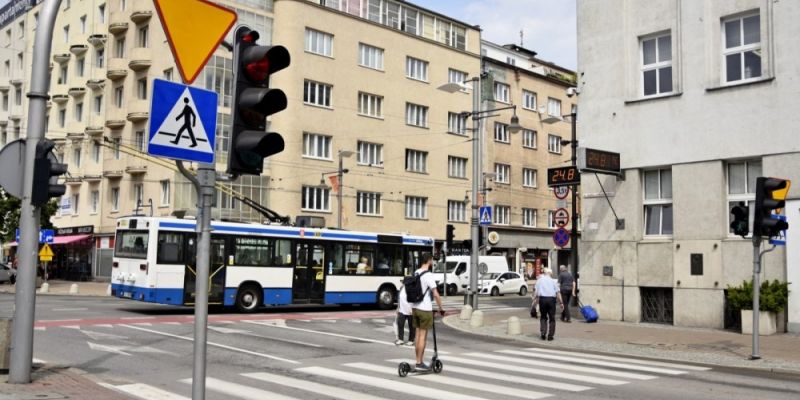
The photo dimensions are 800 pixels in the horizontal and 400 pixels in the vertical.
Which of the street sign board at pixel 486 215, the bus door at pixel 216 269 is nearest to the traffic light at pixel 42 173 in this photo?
the bus door at pixel 216 269

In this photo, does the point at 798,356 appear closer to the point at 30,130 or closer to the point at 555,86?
the point at 30,130

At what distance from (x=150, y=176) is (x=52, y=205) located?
5.48 meters

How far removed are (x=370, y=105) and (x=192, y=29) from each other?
44.3 m

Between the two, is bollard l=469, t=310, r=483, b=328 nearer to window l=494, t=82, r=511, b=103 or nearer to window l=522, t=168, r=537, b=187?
window l=494, t=82, r=511, b=103

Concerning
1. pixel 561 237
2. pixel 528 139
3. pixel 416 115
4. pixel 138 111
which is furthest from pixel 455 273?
pixel 528 139

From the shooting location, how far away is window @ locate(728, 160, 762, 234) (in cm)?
1958

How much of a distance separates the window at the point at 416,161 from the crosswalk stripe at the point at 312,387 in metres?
40.9

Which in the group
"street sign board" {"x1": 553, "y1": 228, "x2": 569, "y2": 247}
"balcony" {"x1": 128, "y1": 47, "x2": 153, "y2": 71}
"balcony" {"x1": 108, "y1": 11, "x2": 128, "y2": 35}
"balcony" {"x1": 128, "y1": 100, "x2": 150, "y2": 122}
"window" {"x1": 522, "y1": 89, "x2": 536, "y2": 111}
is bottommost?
"street sign board" {"x1": 553, "y1": 228, "x2": 569, "y2": 247}

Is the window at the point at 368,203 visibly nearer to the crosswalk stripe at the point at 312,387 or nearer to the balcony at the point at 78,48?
Answer: the balcony at the point at 78,48

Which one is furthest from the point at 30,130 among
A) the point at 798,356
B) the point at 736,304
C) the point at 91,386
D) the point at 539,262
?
the point at 539,262

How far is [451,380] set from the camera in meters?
11.5

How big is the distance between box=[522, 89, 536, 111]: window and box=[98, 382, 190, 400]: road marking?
53493 millimetres

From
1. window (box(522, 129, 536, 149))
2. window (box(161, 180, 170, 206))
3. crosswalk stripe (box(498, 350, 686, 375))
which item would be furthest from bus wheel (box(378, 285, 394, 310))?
window (box(522, 129, 536, 149))

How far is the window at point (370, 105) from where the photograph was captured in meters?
49.5
